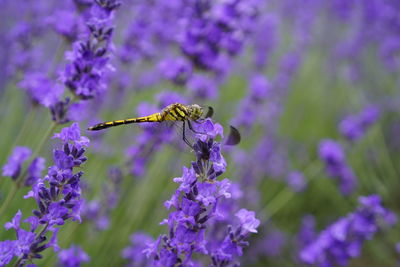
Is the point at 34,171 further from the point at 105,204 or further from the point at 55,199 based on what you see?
the point at 105,204

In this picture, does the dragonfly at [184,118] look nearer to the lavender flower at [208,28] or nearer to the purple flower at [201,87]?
the lavender flower at [208,28]

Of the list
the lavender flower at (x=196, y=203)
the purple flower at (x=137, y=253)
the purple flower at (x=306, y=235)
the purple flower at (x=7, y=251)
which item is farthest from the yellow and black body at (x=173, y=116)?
the purple flower at (x=306, y=235)

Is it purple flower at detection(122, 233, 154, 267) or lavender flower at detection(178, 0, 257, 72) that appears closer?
purple flower at detection(122, 233, 154, 267)

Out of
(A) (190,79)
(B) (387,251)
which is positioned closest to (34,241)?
(A) (190,79)

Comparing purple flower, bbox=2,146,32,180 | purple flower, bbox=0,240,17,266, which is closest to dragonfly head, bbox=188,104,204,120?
purple flower, bbox=2,146,32,180

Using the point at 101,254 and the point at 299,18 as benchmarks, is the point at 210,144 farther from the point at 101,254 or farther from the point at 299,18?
the point at 299,18

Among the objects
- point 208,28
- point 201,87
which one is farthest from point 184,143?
point 201,87

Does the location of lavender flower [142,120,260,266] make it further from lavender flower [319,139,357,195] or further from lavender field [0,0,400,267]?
lavender flower [319,139,357,195]
